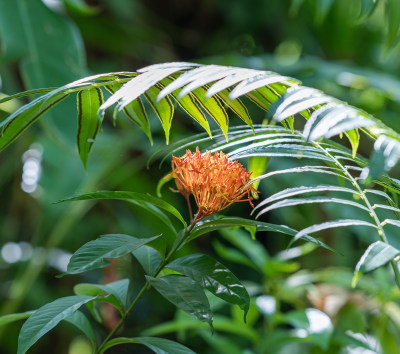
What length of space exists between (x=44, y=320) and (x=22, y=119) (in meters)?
0.14

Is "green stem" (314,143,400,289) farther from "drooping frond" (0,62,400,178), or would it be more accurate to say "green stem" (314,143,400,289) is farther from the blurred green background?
the blurred green background

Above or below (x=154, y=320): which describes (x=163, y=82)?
above

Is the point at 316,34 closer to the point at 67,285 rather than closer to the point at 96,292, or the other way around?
the point at 67,285

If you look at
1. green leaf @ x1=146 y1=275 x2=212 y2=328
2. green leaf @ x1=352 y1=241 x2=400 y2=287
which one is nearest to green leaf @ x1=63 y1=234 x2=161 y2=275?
green leaf @ x1=146 y1=275 x2=212 y2=328

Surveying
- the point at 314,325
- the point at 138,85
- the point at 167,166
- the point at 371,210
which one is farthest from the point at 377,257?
the point at 167,166

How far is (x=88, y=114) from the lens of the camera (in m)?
0.37

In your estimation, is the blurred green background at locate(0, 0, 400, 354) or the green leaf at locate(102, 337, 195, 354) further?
the blurred green background at locate(0, 0, 400, 354)

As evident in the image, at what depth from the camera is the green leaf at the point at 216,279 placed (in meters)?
0.31

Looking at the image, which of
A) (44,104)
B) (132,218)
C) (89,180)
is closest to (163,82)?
(44,104)

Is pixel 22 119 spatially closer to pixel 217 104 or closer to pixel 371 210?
pixel 217 104

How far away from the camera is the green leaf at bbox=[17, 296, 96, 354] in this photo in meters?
0.29

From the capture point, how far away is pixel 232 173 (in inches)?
13.1

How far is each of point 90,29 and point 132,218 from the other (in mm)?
660

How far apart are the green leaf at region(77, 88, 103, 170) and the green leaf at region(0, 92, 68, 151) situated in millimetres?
26
